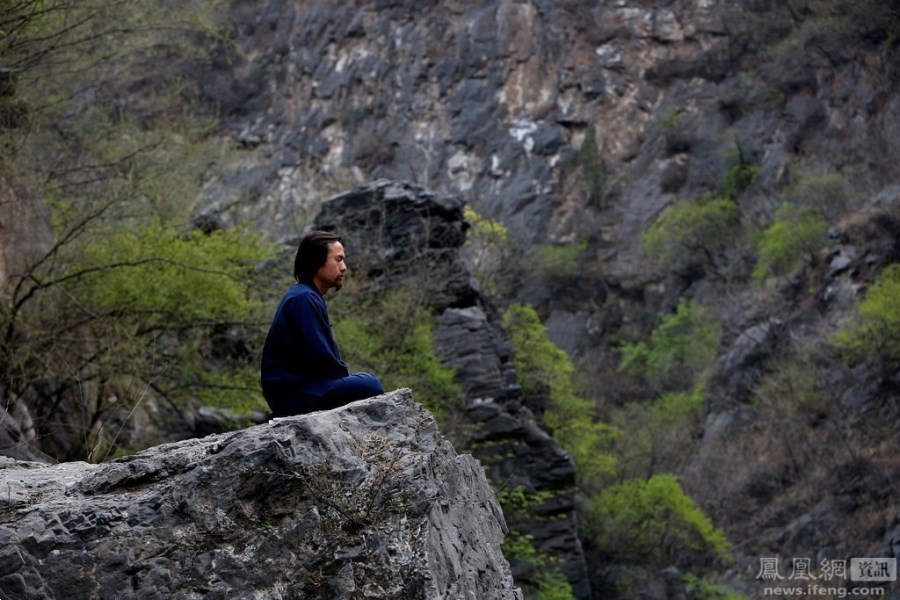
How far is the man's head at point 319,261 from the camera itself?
5016 mm

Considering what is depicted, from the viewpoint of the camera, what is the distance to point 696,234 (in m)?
44.8

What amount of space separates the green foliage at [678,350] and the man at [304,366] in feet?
116

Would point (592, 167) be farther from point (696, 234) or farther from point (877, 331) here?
point (877, 331)

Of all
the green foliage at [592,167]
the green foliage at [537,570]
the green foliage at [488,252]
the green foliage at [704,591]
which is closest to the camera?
the green foliage at [537,570]

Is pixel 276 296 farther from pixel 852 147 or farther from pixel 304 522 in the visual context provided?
pixel 852 147

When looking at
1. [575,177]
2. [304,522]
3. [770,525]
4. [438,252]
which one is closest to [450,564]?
[304,522]

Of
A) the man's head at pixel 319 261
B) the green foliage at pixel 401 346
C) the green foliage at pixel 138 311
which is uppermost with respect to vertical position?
the man's head at pixel 319 261

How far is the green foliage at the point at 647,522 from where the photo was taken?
24.0 m

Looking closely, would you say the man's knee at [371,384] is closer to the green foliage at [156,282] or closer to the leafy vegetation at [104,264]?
the leafy vegetation at [104,264]

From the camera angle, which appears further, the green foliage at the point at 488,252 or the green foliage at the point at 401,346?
the green foliage at the point at 488,252

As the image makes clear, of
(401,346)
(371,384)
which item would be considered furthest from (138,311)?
(371,384)

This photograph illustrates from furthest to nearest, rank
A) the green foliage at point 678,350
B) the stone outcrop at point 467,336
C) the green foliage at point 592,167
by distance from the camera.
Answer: the green foliage at point 592,167 < the green foliage at point 678,350 < the stone outcrop at point 467,336

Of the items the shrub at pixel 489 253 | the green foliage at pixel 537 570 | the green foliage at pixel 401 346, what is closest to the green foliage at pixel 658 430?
the shrub at pixel 489 253

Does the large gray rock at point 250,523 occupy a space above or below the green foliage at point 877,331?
above
